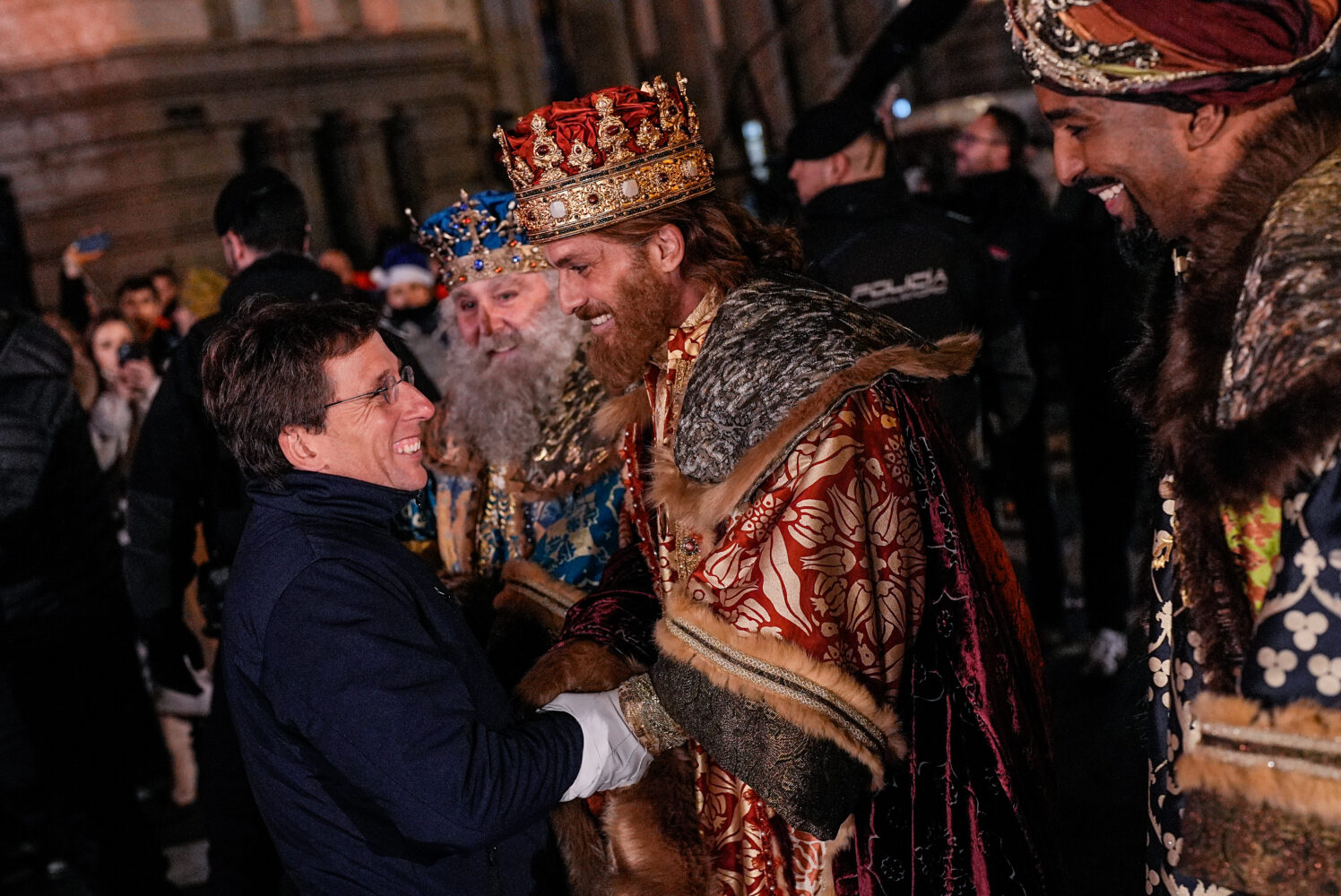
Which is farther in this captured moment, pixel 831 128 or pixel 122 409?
pixel 122 409

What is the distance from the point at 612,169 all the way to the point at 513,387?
1029 mm

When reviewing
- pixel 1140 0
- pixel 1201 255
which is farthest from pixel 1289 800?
pixel 1140 0

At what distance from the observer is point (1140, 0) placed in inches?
62.7

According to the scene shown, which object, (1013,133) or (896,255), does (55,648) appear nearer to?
(896,255)

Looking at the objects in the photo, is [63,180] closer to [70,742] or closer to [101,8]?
[101,8]

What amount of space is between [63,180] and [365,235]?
412 centimetres

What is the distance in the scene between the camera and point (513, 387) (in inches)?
136

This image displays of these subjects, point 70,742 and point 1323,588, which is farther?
point 70,742

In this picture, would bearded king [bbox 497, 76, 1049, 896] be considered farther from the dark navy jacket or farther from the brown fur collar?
the brown fur collar

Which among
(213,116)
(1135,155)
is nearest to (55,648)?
(1135,155)

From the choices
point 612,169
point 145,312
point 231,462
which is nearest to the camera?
point 612,169

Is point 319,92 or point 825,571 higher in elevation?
point 319,92

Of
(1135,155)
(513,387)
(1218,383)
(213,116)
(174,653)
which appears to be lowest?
(174,653)

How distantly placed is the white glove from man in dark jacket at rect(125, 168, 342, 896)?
1.83 metres
